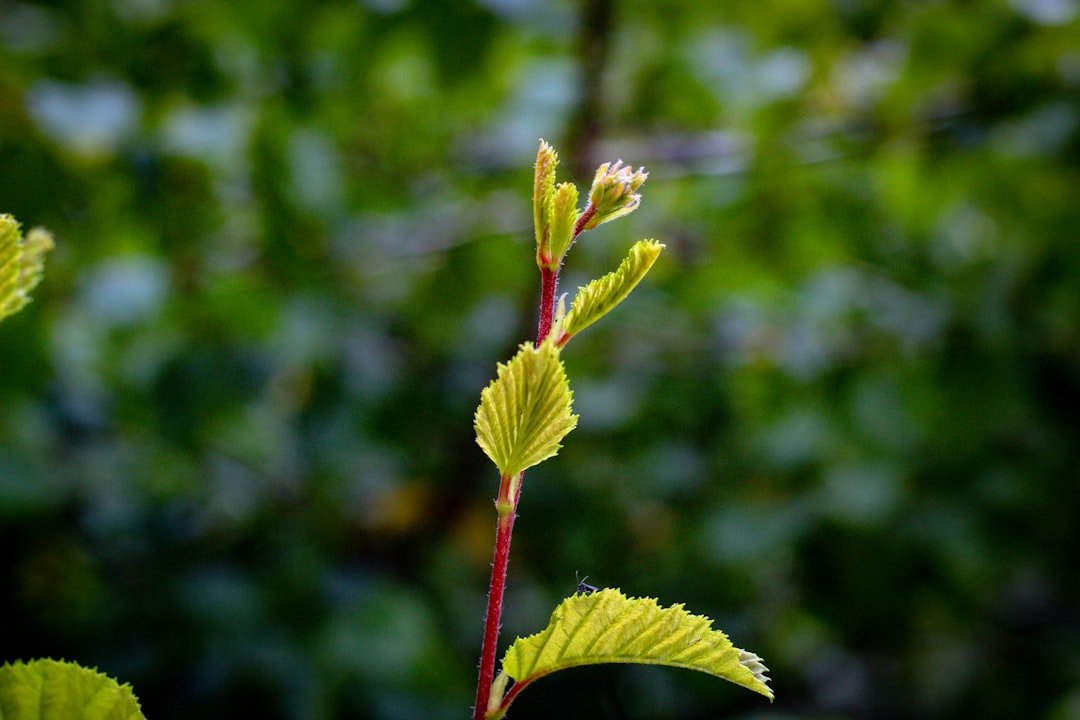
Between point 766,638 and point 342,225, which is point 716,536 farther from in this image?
point 342,225

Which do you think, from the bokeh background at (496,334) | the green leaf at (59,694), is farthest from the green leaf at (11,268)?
the bokeh background at (496,334)

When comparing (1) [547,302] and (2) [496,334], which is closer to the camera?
(1) [547,302]

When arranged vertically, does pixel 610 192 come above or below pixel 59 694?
above

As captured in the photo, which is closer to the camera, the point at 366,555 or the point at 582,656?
the point at 582,656

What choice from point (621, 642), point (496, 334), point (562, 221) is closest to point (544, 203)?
point (562, 221)

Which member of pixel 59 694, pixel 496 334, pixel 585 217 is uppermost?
pixel 496 334

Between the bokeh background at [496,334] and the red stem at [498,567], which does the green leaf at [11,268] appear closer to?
the red stem at [498,567]

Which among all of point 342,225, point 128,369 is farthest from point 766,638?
point 128,369

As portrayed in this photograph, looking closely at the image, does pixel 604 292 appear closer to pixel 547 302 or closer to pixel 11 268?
pixel 547 302
